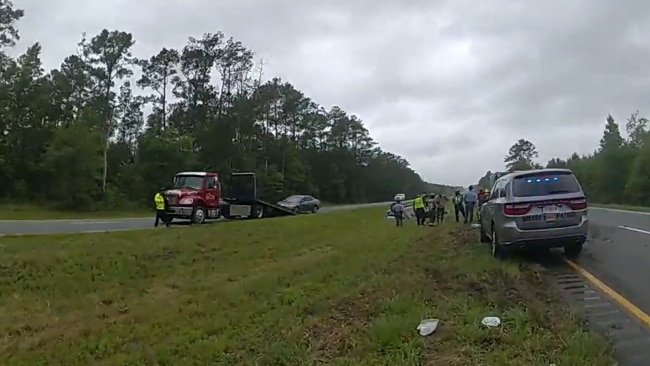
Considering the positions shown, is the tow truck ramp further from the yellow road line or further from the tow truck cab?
the yellow road line

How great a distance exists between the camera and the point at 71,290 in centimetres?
1605

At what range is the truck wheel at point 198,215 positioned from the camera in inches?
1093

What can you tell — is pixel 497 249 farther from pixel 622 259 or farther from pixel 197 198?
pixel 197 198

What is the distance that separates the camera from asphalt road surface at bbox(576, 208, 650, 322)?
979cm

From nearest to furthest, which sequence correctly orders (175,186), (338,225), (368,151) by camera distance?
(175,186) < (338,225) < (368,151)

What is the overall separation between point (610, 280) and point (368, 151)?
112935 millimetres

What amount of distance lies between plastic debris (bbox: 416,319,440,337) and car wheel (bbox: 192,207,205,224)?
20.9m

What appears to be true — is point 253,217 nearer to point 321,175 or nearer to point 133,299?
point 133,299

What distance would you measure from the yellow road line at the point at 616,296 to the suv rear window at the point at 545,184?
1451 mm

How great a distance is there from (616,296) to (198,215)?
20.8 metres

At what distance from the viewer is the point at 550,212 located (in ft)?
40.9

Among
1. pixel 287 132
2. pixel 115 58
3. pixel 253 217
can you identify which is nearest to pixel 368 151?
pixel 287 132

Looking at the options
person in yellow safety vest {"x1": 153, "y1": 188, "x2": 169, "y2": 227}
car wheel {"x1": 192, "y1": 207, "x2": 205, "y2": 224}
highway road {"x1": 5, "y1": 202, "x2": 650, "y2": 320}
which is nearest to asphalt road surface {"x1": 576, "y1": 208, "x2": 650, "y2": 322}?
highway road {"x1": 5, "y1": 202, "x2": 650, "y2": 320}

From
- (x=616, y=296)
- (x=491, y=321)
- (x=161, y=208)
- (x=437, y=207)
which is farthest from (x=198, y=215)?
(x=491, y=321)
